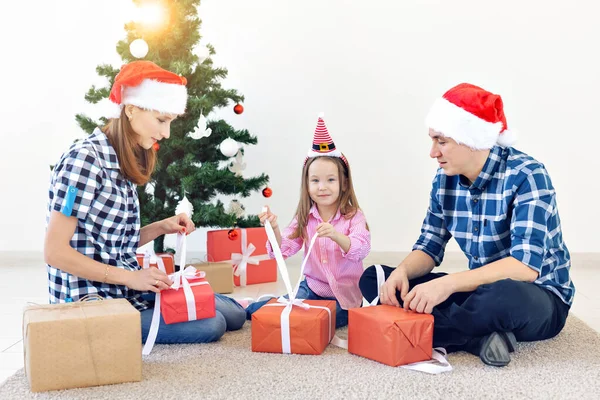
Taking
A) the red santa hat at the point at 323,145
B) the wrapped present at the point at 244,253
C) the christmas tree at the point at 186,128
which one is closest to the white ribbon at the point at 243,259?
the wrapped present at the point at 244,253

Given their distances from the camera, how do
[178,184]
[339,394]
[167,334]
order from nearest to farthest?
1. [339,394]
2. [167,334]
3. [178,184]

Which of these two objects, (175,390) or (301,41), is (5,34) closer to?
(301,41)

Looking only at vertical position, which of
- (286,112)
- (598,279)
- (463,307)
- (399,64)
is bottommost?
(598,279)

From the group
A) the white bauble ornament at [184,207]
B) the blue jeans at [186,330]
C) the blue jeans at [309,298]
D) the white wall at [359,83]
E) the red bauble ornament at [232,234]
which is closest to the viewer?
the blue jeans at [186,330]

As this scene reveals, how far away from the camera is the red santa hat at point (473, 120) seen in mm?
1737

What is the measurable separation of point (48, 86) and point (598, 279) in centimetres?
292

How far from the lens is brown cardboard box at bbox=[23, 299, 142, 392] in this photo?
1419 mm

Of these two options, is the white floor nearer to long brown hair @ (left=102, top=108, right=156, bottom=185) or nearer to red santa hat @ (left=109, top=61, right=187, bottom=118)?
long brown hair @ (left=102, top=108, right=156, bottom=185)

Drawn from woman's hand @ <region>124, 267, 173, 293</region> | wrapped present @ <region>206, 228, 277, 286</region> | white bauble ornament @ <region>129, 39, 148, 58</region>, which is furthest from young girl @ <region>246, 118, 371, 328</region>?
white bauble ornament @ <region>129, 39, 148, 58</region>

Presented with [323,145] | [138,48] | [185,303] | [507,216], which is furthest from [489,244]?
[138,48]

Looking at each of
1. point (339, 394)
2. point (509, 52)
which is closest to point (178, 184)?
point (339, 394)

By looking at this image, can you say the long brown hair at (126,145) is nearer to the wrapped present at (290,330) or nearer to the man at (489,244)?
the wrapped present at (290,330)

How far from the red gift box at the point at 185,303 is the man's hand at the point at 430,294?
0.57m

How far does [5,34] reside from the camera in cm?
334
